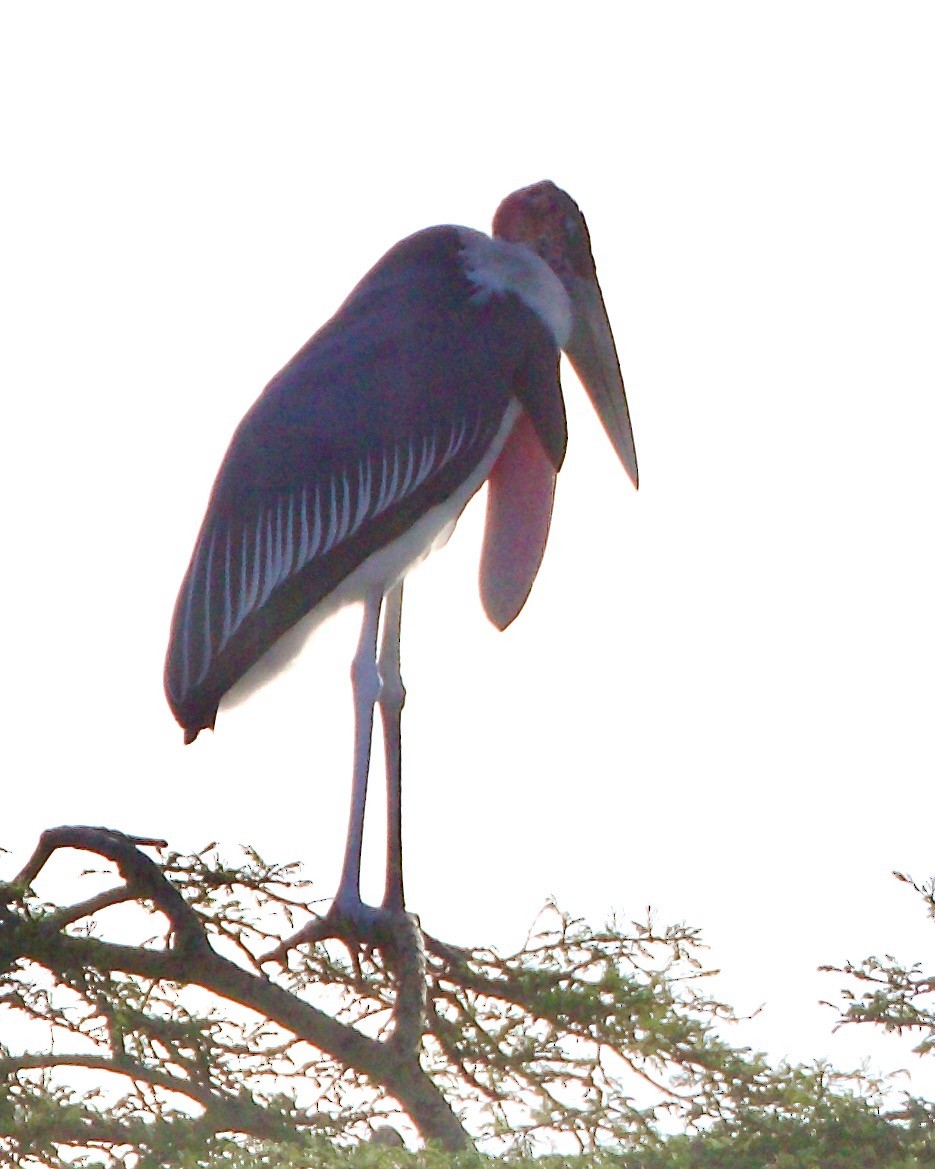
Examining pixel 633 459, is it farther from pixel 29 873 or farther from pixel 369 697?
pixel 29 873

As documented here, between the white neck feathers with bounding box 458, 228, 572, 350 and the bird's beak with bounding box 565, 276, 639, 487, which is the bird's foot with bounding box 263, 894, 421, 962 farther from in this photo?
the bird's beak with bounding box 565, 276, 639, 487

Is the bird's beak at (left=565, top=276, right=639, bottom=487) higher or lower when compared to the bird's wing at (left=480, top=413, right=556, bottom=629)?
higher

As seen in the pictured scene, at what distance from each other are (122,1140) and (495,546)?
11.3 feet

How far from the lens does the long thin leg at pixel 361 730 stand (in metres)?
6.43

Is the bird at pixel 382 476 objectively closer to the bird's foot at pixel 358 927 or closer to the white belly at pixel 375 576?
the white belly at pixel 375 576

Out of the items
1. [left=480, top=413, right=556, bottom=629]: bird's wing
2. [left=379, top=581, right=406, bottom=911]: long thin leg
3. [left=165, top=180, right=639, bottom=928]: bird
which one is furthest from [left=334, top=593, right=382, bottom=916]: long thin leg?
[left=480, top=413, right=556, bottom=629]: bird's wing

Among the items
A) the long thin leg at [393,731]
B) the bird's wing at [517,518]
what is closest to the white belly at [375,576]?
the long thin leg at [393,731]

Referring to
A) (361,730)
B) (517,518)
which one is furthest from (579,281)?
(361,730)

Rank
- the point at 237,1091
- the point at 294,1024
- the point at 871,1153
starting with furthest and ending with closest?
the point at 294,1024 → the point at 237,1091 → the point at 871,1153

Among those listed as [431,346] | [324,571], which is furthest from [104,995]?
[431,346]

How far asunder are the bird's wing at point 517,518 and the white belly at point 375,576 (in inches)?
12.1

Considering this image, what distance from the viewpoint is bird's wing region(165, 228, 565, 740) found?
6805mm

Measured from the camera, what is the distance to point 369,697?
22.8ft

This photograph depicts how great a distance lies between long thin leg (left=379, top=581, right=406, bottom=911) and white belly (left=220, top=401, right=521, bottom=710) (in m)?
0.19
